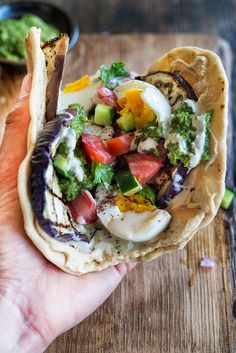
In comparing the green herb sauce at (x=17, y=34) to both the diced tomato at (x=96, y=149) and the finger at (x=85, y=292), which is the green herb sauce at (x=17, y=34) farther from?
the finger at (x=85, y=292)

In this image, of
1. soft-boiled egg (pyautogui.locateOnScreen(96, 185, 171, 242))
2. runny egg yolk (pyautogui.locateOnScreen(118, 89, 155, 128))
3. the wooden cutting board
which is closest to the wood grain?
the wooden cutting board

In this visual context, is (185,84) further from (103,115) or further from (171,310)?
(171,310)

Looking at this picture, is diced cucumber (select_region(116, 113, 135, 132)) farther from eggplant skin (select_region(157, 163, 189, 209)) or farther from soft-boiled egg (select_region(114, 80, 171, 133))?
eggplant skin (select_region(157, 163, 189, 209))

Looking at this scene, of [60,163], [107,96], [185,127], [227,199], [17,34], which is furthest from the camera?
[17,34]

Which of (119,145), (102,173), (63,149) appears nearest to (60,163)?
(63,149)

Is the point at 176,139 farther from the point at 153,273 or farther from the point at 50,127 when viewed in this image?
the point at 153,273

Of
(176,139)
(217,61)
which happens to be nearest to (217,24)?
(217,61)

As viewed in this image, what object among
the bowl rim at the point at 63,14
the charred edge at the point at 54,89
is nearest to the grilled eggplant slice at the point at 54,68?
the charred edge at the point at 54,89
